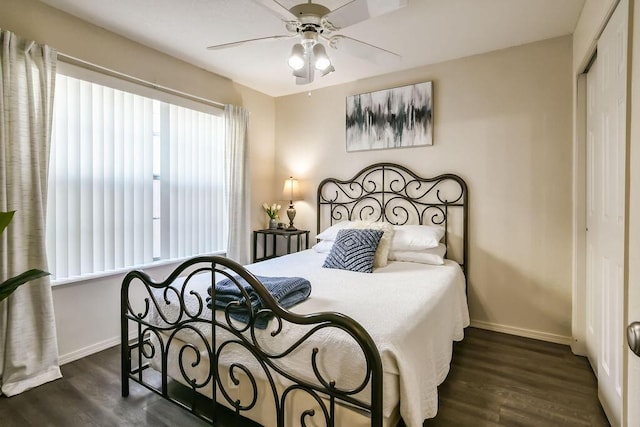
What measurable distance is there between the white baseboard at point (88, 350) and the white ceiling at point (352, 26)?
256 cm

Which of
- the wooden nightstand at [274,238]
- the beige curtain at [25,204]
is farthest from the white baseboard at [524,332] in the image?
→ the beige curtain at [25,204]

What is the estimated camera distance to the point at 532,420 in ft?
5.89

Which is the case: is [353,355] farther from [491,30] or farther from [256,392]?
[491,30]

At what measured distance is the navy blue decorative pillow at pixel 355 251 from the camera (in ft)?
8.39

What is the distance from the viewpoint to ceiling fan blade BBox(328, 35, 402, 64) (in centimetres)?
204

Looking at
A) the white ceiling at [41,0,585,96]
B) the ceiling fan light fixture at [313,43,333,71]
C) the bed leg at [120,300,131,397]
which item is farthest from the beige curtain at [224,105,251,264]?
the ceiling fan light fixture at [313,43,333,71]

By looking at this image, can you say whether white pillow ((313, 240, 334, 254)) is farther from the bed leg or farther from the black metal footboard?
the bed leg

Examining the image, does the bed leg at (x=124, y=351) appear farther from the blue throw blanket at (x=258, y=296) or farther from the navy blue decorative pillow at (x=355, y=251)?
the navy blue decorative pillow at (x=355, y=251)

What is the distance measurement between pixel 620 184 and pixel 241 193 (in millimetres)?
3223

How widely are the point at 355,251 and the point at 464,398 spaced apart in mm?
1207

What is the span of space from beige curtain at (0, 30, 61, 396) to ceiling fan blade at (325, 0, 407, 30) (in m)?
2.00

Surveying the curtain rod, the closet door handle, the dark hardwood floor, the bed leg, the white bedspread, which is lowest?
the dark hardwood floor

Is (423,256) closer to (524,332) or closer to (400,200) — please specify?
(400,200)

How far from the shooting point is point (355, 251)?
2631mm
